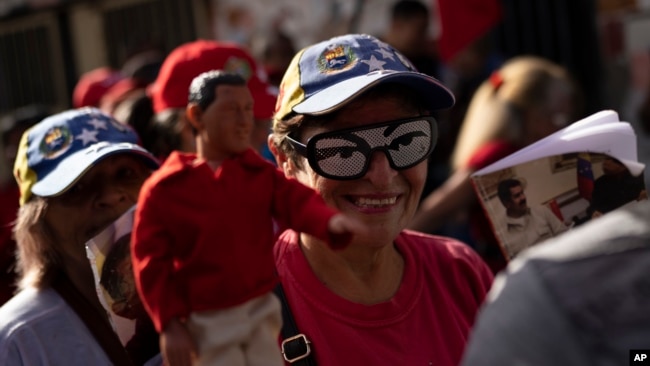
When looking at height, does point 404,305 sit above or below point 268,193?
below

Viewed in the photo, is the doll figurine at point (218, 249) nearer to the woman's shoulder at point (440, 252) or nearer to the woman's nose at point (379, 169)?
the woman's nose at point (379, 169)

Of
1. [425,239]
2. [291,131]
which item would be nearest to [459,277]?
[425,239]

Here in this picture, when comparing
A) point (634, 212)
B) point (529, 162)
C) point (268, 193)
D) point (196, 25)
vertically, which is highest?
point (634, 212)

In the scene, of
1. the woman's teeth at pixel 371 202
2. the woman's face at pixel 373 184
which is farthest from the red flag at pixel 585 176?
the woman's teeth at pixel 371 202

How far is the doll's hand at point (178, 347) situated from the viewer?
6.84ft

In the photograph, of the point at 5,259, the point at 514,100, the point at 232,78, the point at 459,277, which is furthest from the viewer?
the point at 514,100

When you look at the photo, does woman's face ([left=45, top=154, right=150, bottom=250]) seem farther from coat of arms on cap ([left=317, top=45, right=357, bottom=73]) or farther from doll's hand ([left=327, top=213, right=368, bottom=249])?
doll's hand ([left=327, top=213, right=368, bottom=249])

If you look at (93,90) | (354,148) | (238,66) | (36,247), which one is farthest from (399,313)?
(93,90)

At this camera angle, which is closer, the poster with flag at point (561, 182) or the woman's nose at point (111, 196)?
the poster with flag at point (561, 182)

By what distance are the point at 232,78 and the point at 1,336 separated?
100cm

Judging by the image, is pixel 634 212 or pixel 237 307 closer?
pixel 634 212

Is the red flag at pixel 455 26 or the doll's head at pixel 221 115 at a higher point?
the doll's head at pixel 221 115

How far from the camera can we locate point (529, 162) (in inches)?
113

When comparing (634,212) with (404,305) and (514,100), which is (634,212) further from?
(514,100)
